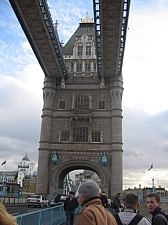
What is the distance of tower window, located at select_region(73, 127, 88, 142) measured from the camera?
34656 mm

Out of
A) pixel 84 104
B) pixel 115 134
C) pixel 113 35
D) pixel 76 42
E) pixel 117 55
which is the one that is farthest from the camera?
pixel 76 42

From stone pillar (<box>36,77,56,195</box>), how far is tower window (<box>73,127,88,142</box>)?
3.36 metres

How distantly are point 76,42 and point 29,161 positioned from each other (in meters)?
115

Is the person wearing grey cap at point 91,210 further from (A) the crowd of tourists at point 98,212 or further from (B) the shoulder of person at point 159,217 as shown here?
(B) the shoulder of person at point 159,217

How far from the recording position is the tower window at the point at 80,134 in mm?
34656

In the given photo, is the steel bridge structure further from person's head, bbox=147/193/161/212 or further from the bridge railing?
person's head, bbox=147/193/161/212

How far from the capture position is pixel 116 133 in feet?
110

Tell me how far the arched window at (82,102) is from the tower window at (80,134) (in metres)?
3.22

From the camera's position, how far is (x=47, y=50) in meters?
31.7

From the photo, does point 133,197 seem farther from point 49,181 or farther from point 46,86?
point 46,86

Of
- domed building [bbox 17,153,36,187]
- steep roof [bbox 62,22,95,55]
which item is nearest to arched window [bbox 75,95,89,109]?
steep roof [bbox 62,22,95,55]

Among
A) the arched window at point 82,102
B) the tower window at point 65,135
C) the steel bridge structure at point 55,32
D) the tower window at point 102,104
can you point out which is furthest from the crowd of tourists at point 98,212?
the arched window at point 82,102

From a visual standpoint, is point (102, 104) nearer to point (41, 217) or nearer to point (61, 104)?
point (61, 104)

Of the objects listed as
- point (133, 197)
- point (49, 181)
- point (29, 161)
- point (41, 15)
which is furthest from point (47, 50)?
point (29, 161)
